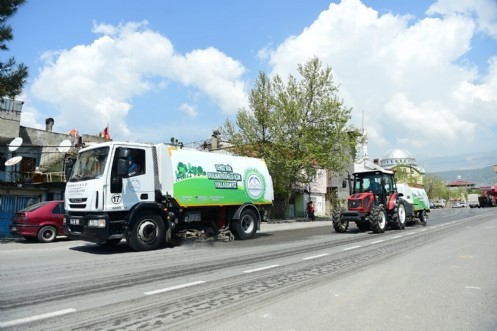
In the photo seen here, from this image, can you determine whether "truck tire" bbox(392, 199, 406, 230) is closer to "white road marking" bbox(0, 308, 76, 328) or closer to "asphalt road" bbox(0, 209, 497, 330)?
"asphalt road" bbox(0, 209, 497, 330)

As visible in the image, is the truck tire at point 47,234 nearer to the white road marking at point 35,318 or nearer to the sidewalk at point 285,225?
the sidewalk at point 285,225

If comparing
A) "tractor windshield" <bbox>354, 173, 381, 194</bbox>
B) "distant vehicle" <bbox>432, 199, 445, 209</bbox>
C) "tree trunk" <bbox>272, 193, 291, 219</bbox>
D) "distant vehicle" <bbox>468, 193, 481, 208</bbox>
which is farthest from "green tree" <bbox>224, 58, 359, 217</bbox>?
"distant vehicle" <bbox>432, 199, 445, 209</bbox>

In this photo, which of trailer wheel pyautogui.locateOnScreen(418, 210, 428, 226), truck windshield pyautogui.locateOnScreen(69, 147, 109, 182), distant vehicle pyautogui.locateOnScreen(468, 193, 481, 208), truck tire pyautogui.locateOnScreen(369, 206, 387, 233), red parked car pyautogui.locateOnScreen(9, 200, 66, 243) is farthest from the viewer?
distant vehicle pyautogui.locateOnScreen(468, 193, 481, 208)

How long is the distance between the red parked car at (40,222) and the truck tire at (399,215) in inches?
557

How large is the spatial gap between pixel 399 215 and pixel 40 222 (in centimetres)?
1517

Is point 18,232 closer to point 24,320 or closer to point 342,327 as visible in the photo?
point 24,320

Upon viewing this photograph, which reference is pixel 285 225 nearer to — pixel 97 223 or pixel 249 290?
pixel 97 223

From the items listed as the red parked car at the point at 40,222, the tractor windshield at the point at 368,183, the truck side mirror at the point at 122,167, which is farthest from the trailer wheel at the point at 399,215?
the red parked car at the point at 40,222

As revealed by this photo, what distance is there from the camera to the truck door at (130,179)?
1054cm

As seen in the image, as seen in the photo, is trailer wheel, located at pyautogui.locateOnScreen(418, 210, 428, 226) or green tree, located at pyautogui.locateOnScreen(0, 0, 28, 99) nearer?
green tree, located at pyautogui.locateOnScreen(0, 0, 28, 99)

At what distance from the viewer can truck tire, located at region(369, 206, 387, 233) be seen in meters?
16.4

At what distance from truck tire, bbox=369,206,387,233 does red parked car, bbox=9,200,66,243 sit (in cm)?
1228

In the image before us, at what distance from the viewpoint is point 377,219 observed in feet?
54.1

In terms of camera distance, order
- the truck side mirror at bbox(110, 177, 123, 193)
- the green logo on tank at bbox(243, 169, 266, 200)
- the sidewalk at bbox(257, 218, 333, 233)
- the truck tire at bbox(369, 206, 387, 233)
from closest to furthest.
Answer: the truck side mirror at bbox(110, 177, 123, 193)
the green logo on tank at bbox(243, 169, 266, 200)
the truck tire at bbox(369, 206, 387, 233)
the sidewalk at bbox(257, 218, 333, 233)
